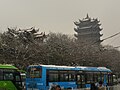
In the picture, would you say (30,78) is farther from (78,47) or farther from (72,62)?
(78,47)

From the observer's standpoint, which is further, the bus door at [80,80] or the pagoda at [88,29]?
the pagoda at [88,29]

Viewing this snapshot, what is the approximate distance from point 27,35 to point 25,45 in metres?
2.82

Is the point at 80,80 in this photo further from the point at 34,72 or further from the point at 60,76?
the point at 34,72

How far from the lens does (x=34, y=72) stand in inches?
875

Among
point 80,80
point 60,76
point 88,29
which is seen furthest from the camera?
point 88,29

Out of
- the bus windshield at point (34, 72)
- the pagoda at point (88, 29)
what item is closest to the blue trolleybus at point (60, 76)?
the bus windshield at point (34, 72)

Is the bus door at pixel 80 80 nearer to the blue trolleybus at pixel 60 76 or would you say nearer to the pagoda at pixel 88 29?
the blue trolleybus at pixel 60 76

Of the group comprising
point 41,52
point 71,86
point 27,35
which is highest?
point 27,35

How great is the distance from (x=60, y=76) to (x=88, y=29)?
73.7m

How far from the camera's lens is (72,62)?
140ft

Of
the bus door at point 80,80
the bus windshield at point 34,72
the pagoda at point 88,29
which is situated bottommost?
the bus door at point 80,80

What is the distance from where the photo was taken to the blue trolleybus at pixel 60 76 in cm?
2178

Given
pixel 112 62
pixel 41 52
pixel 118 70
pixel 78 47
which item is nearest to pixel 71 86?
pixel 41 52

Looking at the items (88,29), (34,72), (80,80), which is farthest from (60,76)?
(88,29)
